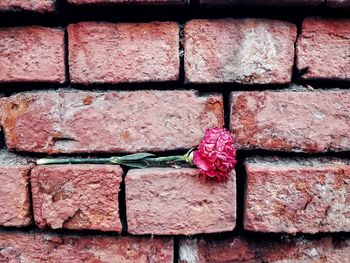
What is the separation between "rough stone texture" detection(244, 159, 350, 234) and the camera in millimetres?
623

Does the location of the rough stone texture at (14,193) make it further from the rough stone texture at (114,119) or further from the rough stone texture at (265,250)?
the rough stone texture at (265,250)

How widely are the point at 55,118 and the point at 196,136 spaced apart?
23 centimetres

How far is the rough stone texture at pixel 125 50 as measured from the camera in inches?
24.3

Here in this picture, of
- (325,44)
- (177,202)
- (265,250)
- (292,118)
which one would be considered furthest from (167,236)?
(325,44)

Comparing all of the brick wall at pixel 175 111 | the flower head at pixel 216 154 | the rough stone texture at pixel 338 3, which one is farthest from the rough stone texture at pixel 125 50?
the rough stone texture at pixel 338 3

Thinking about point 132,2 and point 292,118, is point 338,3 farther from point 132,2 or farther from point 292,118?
point 132,2

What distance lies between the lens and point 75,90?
0.64 m

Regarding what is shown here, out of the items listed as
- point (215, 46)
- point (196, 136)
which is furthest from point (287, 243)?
point (215, 46)

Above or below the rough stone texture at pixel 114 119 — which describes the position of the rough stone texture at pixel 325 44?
above

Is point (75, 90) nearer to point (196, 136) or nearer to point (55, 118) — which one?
point (55, 118)

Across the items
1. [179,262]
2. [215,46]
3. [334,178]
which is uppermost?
[215,46]

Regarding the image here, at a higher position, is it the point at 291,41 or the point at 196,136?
the point at 291,41

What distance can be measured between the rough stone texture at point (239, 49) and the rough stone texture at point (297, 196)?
0.15 meters

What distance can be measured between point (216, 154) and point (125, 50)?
0.22 metres
